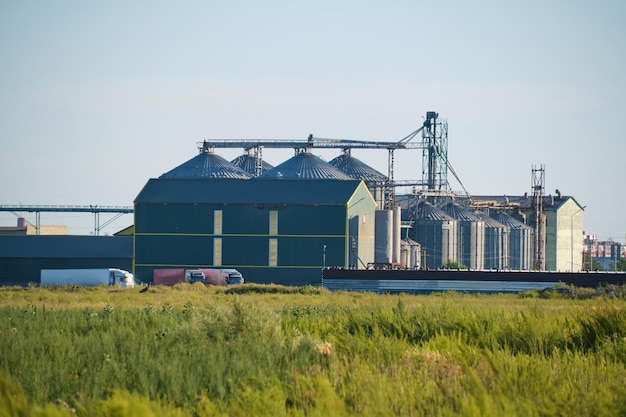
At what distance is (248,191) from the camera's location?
66000 millimetres

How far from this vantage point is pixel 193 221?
64.5m

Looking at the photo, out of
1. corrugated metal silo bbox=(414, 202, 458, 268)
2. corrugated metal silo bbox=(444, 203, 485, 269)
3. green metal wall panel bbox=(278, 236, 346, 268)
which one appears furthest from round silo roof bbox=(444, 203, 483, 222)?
green metal wall panel bbox=(278, 236, 346, 268)

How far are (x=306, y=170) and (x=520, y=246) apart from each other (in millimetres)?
23013

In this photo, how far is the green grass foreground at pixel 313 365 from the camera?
41.7 feet

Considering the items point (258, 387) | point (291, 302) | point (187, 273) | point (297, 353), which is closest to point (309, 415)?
point (258, 387)

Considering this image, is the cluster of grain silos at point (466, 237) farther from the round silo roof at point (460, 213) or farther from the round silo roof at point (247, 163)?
the round silo roof at point (247, 163)

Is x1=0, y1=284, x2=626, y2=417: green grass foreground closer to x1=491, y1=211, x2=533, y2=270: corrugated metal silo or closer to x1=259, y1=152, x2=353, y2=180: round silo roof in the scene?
x1=259, y1=152, x2=353, y2=180: round silo roof

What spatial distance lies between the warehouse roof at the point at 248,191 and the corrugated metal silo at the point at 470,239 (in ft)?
63.6

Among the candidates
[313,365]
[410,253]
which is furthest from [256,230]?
[313,365]

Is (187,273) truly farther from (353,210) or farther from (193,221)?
(353,210)

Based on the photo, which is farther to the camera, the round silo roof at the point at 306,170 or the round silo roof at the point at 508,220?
the round silo roof at the point at 508,220

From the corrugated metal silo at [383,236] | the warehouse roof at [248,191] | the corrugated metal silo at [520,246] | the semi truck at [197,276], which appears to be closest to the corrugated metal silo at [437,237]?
the corrugated metal silo at [520,246]

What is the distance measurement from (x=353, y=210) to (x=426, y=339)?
1708 inches

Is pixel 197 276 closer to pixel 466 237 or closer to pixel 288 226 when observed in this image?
pixel 288 226
